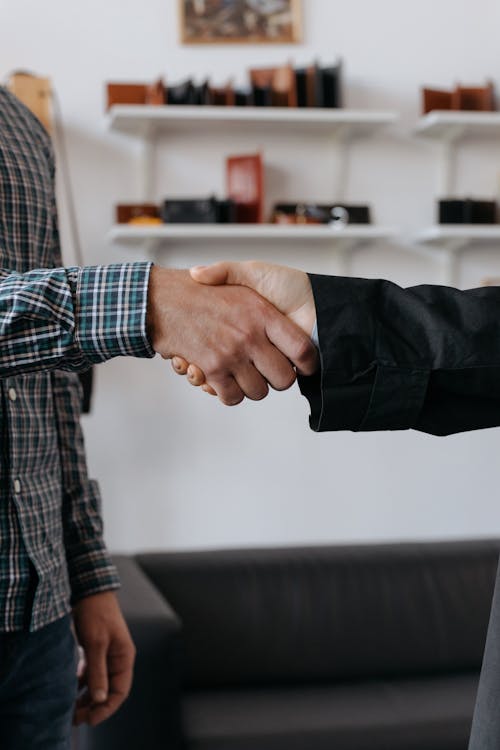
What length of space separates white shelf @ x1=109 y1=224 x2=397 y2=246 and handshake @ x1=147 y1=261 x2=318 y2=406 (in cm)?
187

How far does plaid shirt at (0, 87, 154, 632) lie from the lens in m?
0.99

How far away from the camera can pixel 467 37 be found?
3.23m

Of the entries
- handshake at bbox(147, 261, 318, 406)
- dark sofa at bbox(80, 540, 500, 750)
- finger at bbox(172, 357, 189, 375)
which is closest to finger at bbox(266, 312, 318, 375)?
handshake at bbox(147, 261, 318, 406)

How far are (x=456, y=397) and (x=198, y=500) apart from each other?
91.1 inches

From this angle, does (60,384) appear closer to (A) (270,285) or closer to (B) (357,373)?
(A) (270,285)

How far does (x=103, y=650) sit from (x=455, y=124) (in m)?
2.19

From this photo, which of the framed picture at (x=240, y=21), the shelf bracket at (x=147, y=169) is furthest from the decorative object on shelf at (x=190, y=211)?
the framed picture at (x=240, y=21)

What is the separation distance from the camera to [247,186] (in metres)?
3.04

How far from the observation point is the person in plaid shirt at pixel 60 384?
100cm

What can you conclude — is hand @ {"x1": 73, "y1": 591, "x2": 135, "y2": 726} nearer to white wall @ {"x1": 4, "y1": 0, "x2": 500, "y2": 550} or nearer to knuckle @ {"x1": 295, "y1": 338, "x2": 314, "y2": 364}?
knuckle @ {"x1": 295, "y1": 338, "x2": 314, "y2": 364}

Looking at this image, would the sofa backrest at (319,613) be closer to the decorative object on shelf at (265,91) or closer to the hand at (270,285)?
the decorative object on shelf at (265,91)

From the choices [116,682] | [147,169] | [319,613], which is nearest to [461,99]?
[147,169]

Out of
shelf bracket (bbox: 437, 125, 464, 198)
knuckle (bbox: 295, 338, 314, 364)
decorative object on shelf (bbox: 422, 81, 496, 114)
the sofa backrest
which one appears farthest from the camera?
shelf bracket (bbox: 437, 125, 464, 198)

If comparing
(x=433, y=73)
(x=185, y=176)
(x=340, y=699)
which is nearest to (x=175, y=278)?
(x=340, y=699)
